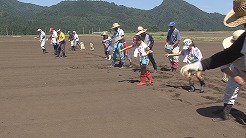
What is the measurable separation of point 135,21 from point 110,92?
17060 cm

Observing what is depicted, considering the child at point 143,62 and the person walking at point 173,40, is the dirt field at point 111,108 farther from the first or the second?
the person walking at point 173,40

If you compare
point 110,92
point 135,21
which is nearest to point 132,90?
point 110,92

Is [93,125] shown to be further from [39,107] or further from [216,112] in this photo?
[216,112]

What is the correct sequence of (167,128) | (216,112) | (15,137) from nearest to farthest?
(15,137) → (167,128) → (216,112)

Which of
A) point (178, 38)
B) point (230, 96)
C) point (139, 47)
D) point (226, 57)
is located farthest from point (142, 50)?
point (226, 57)

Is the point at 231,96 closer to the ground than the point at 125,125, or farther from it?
farther from it

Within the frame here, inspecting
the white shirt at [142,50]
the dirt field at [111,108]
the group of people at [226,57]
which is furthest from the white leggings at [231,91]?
the white shirt at [142,50]

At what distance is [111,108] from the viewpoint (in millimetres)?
6633

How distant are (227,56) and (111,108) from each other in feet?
13.0

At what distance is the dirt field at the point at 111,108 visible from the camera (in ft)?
17.1

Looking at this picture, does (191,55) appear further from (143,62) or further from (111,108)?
(111,108)

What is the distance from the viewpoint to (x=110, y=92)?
829 cm

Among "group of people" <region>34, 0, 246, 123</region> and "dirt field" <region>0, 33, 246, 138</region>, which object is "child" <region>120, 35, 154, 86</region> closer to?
"group of people" <region>34, 0, 246, 123</region>

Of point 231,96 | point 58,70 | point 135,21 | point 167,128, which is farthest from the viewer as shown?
point 135,21
